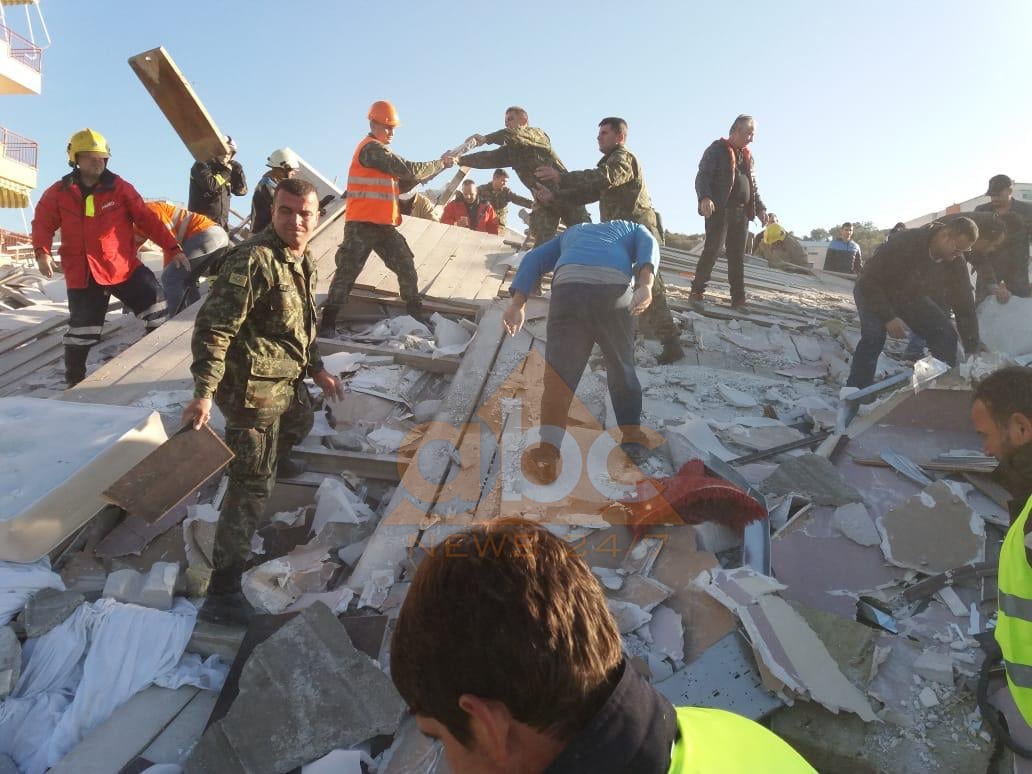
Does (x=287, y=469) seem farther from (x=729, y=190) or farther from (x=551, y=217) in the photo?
(x=729, y=190)

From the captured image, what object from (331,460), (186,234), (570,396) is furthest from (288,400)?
(186,234)

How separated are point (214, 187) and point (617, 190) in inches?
151

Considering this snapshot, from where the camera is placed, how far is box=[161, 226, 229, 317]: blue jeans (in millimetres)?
5320

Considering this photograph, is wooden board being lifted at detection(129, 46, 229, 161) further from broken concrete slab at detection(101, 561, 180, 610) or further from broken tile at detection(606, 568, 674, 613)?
broken tile at detection(606, 568, 674, 613)

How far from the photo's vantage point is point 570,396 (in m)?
3.68

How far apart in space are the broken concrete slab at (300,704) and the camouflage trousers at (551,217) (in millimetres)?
4031

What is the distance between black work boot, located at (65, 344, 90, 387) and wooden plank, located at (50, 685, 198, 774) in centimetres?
323

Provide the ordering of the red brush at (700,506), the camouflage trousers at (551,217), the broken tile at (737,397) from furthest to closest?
the camouflage trousers at (551,217), the broken tile at (737,397), the red brush at (700,506)

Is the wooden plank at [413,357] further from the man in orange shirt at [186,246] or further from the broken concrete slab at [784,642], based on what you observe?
the broken concrete slab at [784,642]

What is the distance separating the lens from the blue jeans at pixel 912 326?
463cm

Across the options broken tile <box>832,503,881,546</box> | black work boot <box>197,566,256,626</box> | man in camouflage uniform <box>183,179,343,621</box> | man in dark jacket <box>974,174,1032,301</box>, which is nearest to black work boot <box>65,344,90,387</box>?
man in camouflage uniform <box>183,179,343,621</box>

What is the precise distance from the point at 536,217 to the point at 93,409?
370 cm

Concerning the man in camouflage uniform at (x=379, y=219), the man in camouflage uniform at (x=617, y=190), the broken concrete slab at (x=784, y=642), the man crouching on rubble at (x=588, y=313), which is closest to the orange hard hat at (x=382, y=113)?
the man in camouflage uniform at (x=379, y=219)

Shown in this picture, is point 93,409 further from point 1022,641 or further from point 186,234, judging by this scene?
point 1022,641
